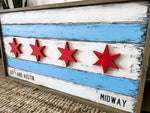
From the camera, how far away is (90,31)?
1.83 feet

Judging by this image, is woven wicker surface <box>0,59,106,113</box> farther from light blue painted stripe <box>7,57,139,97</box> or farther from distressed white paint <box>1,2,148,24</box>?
distressed white paint <box>1,2,148,24</box>

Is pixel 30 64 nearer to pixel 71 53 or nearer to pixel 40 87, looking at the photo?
pixel 40 87

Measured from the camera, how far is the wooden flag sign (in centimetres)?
48

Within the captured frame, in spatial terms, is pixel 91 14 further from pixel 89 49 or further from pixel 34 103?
pixel 34 103

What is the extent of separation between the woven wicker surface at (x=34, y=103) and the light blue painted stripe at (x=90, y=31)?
0.34 metres

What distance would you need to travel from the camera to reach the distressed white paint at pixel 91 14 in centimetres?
46

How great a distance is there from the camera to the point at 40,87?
0.77 m

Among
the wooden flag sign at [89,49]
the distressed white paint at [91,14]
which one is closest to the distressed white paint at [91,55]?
the wooden flag sign at [89,49]

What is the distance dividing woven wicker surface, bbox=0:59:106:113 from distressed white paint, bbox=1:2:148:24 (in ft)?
1.39

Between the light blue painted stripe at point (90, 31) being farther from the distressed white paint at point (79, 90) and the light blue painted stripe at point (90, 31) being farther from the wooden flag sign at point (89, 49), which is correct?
the distressed white paint at point (79, 90)

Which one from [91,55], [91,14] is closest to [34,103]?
[91,55]

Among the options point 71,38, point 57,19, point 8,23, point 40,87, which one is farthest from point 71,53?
point 8,23

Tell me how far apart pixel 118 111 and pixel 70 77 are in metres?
0.28

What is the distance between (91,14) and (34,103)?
53cm
